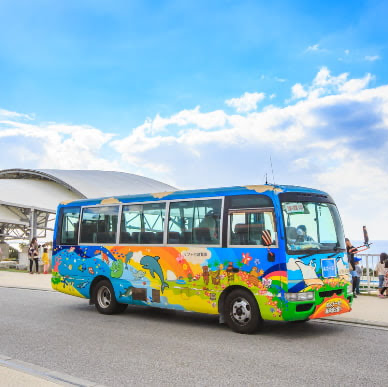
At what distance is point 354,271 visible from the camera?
13953mm

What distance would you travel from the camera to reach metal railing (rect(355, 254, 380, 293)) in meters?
14.3

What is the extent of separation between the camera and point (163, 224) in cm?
1062

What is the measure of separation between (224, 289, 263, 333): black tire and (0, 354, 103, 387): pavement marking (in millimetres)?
3813

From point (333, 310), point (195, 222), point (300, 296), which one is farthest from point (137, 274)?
point (333, 310)

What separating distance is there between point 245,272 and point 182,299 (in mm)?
1732

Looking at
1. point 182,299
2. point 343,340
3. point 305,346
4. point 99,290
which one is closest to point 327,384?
point 305,346

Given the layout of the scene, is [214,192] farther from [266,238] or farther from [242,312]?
[242,312]

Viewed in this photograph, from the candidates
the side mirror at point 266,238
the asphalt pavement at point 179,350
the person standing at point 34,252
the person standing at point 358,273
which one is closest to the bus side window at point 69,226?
the asphalt pavement at point 179,350

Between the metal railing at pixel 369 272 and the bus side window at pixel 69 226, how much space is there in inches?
311

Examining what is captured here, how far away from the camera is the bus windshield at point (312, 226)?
8.75m

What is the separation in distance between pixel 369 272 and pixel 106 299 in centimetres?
768

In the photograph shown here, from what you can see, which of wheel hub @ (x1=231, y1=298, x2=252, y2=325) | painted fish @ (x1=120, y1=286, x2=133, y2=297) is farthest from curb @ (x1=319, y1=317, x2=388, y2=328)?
painted fish @ (x1=120, y1=286, x2=133, y2=297)

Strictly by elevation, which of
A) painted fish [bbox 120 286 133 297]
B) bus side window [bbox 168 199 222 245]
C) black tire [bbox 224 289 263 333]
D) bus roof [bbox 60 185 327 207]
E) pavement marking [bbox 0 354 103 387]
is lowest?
pavement marking [bbox 0 354 103 387]

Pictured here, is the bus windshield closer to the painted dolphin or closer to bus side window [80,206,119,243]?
the painted dolphin
